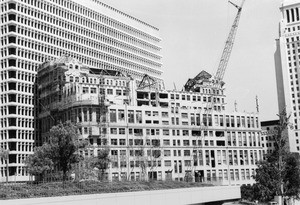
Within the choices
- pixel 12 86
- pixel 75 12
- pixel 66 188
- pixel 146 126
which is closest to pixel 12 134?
pixel 12 86

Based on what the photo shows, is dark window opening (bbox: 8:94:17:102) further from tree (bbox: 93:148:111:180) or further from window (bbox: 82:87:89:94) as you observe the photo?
tree (bbox: 93:148:111:180)

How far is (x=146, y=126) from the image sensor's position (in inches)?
5891

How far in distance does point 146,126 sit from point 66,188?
306ft

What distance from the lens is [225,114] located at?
17062cm

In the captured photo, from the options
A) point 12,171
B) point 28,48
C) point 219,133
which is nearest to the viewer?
point 12,171

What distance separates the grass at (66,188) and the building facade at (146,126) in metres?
63.9

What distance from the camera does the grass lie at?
49531mm

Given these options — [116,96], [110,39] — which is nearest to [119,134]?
[116,96]

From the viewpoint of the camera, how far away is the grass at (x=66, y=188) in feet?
163

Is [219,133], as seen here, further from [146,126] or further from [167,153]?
[146,126]

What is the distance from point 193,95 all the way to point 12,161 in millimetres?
73948

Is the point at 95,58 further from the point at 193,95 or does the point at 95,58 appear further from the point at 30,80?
the point at 193,95

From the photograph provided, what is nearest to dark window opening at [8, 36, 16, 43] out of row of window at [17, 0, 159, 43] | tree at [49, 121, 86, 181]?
row of window at [17, 0, 159, 43]

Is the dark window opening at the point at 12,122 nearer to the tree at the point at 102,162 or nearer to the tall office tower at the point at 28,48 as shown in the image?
the tall office tower at the point at 28,48
